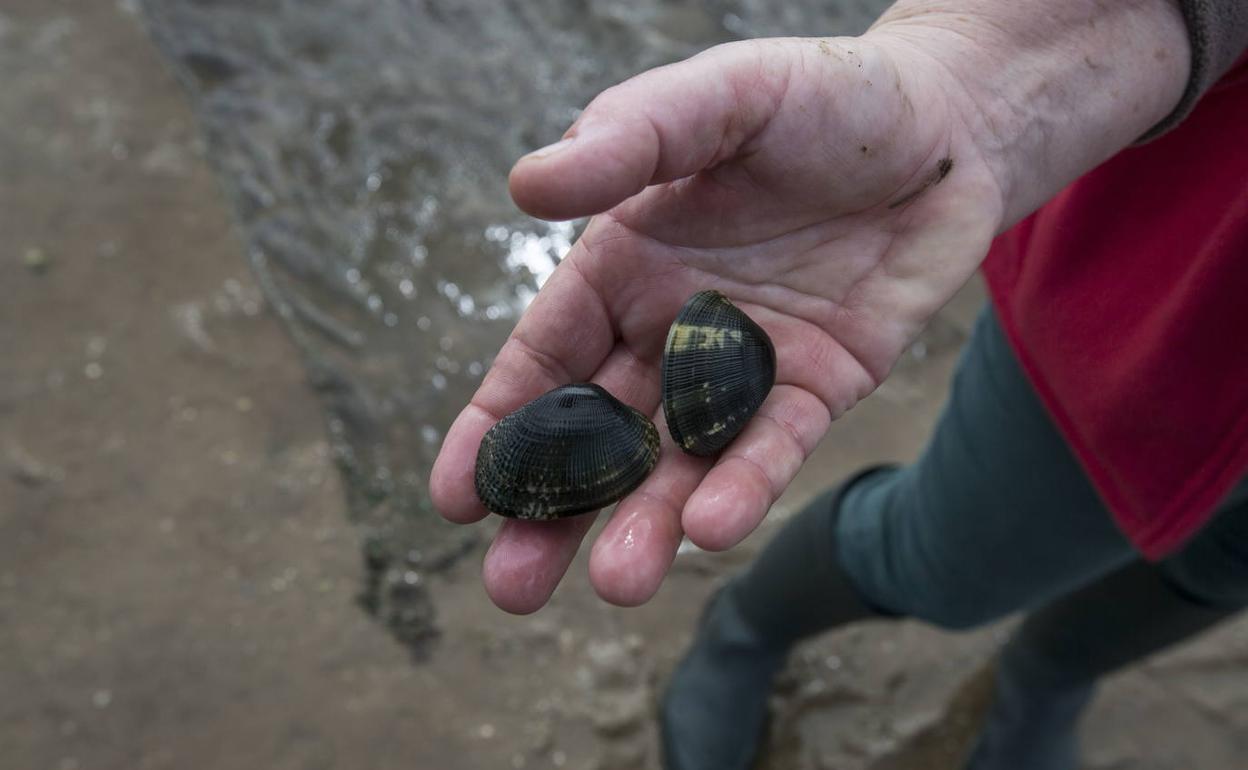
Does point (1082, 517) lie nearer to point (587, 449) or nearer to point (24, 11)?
point (587, 449)

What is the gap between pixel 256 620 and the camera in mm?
3057

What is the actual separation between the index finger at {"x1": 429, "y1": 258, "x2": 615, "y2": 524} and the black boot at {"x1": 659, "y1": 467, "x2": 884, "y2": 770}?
998mm

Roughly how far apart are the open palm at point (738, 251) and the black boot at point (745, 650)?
2.59 ft

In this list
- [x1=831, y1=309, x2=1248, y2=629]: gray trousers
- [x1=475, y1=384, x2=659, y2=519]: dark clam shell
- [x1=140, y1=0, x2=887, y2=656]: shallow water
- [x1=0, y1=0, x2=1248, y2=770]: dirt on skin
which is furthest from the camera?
[x1=140, y1=0, x2=887, y2=656]: shallow water

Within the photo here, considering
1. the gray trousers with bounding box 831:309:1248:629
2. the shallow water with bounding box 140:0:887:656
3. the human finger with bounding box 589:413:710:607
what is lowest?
the shallow water with bounding box 140:0:887:656

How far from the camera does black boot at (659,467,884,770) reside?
2.76 meters

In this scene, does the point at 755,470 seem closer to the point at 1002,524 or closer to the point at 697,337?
the point at 697,337

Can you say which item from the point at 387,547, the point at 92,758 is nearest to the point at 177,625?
the point at 92,758

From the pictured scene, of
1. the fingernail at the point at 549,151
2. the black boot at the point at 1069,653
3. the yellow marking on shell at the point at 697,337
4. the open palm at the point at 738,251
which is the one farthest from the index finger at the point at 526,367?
the black boot at the point at 1069,653

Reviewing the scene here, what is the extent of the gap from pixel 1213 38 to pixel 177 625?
Result: 3113 mm

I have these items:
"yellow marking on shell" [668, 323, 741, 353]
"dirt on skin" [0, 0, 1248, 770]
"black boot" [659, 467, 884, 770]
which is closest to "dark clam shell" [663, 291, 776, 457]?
"yellow marking on shell" [668, 323, 741, 353]

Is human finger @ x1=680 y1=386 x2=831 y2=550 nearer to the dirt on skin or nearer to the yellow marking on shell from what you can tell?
the yellow marking on shell

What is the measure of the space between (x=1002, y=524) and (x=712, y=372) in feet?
2.66

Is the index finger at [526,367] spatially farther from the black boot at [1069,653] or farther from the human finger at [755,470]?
the black boot at [1069,653]
